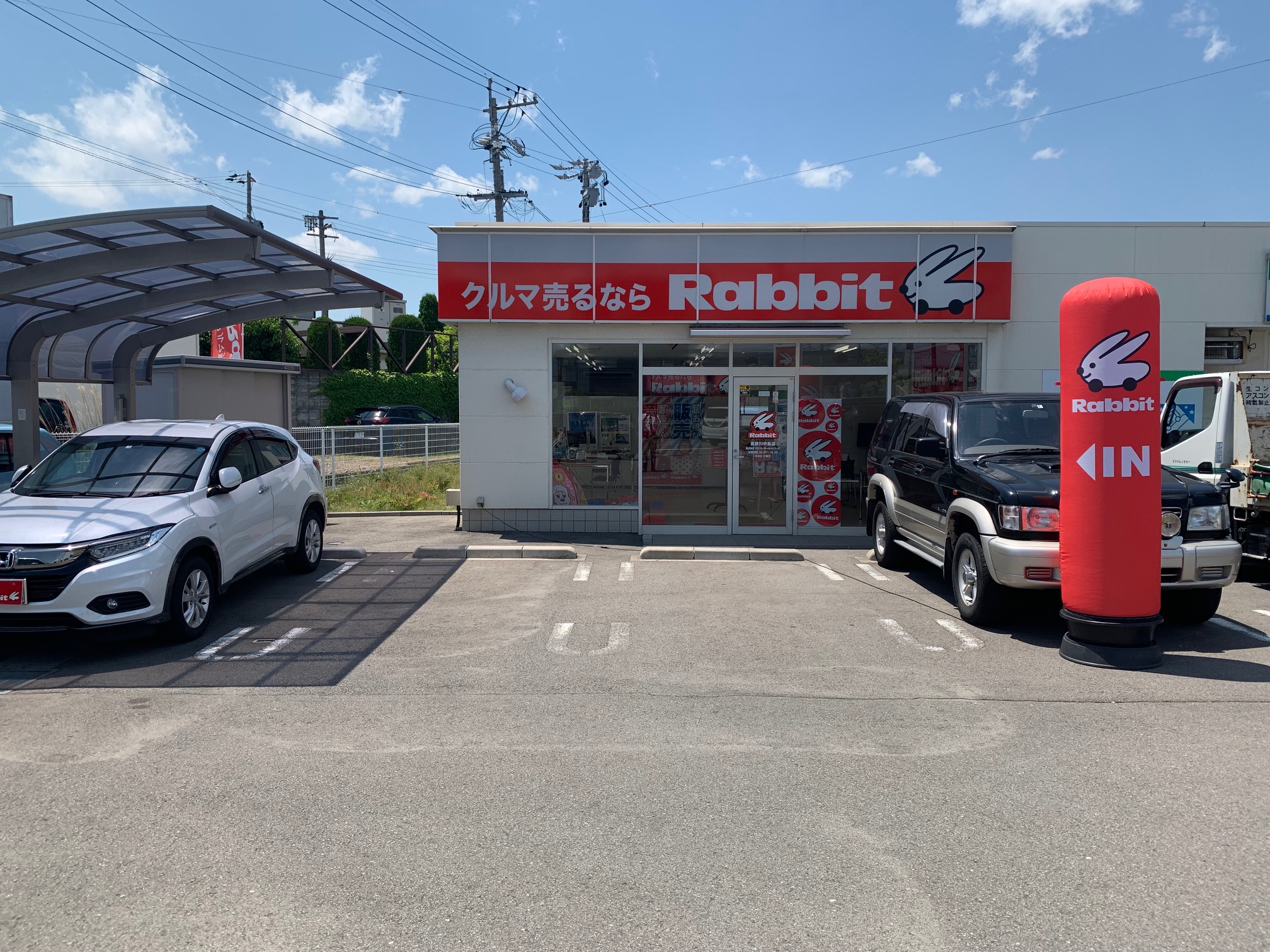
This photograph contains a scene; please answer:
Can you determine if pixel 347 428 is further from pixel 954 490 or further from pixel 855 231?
pixel 954 490

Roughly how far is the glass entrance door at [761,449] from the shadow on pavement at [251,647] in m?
4.96

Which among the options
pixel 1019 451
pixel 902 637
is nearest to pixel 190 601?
pixel 902 637

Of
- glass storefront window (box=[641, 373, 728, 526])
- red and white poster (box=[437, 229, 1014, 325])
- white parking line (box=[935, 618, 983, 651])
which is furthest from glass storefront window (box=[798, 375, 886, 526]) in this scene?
white parking line (box=[935, 618, 983, 651])

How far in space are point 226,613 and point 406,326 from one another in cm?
3311

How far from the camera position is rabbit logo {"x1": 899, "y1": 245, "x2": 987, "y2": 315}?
39.8 feet

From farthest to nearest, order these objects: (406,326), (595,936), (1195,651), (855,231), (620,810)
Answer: (406,326) → (855,231) → (1195,651) → (620,810) → (595,936)

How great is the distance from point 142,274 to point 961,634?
9503 millimetres

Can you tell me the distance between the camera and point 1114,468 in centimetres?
614

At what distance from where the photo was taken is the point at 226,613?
8148 mm

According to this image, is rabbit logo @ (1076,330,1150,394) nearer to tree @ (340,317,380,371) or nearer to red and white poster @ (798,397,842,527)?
red and white poster @ (798,397,842,527)

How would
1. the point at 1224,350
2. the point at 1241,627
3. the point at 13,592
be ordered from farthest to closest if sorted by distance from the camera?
the point at 1224,350
the point at 1241,627
the point at 13,592

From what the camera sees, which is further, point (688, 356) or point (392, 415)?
point (392, 415)

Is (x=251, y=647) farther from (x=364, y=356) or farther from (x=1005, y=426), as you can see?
(x=364, y=356)

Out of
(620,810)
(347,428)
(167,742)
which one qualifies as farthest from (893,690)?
(347,428)
